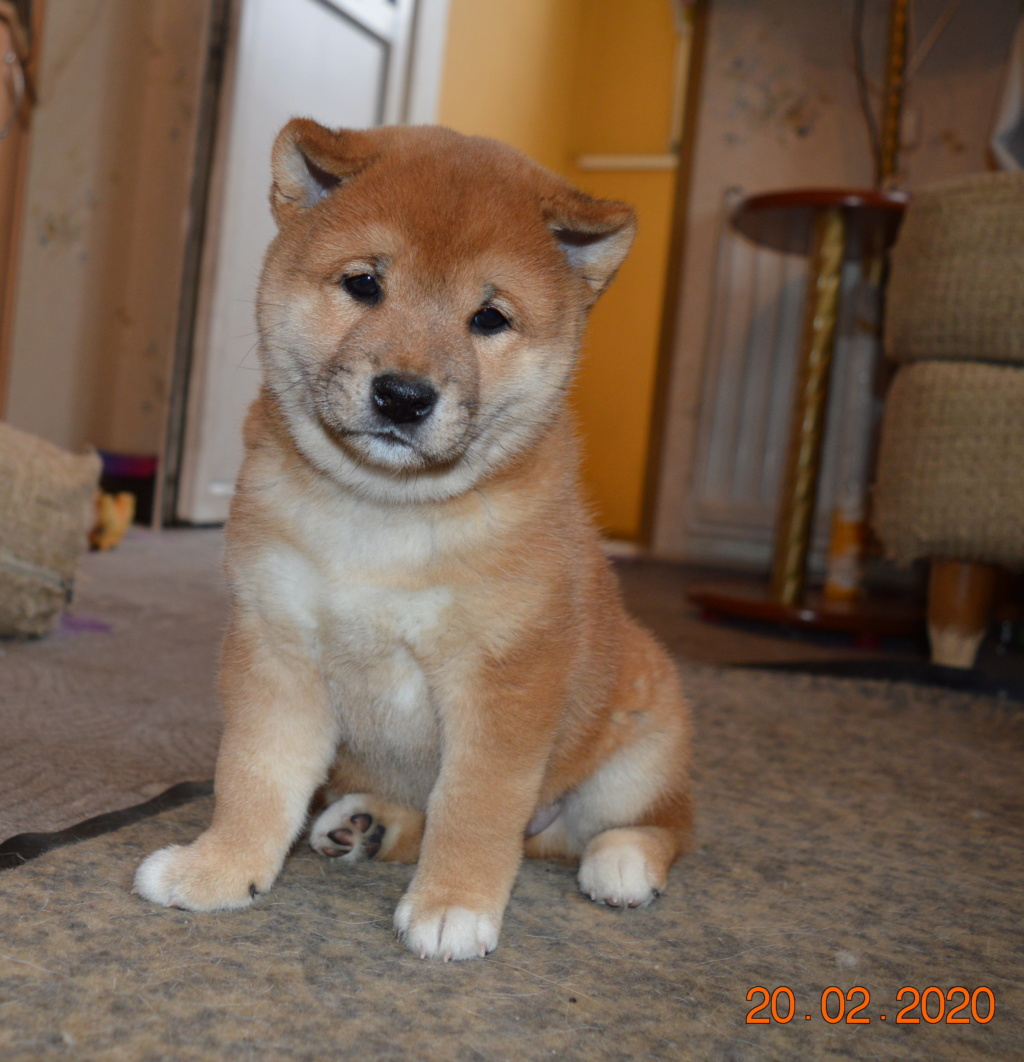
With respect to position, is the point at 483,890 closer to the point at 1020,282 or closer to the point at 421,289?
the point at 421,289

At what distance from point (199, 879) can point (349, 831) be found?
187 mm

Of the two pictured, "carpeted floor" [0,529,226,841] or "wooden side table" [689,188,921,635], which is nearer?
"carpeted floor" [0,529,226,841]

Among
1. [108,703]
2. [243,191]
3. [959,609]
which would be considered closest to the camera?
[108,703]

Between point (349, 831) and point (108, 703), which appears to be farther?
point (108, 703)

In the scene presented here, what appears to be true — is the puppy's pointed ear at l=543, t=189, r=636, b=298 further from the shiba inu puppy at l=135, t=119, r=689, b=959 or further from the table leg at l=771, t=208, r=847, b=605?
the table leg at l=771, t=208, r=847, b=605

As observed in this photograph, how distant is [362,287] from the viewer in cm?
88

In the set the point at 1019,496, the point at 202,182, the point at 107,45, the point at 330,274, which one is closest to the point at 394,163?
the point at 330,274

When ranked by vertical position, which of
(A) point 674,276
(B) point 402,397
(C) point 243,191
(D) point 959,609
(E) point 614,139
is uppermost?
(E) point 614,139

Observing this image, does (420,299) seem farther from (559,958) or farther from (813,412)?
(813,412)

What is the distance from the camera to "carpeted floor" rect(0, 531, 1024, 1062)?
686 millimetres

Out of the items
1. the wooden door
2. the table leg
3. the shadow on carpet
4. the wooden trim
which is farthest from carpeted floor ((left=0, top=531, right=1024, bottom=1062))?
the wooden trim

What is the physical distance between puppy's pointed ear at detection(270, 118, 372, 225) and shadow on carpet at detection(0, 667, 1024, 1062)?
0.59 meters

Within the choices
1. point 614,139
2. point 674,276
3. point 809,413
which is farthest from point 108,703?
point 614,139
